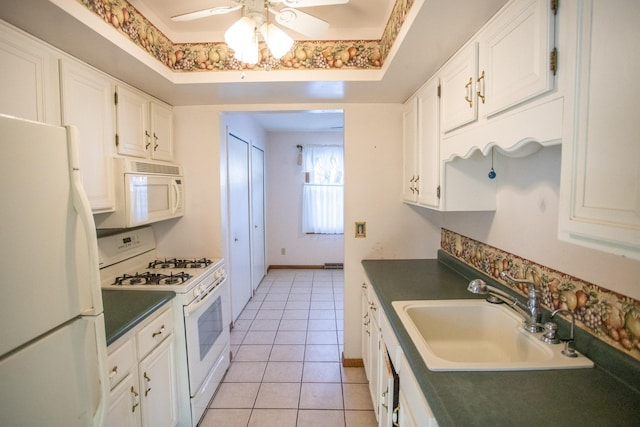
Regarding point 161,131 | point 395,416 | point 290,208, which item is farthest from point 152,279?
point 290,208

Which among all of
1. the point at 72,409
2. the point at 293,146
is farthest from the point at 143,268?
the point at 293,146

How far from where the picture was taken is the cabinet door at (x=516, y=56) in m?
0.90

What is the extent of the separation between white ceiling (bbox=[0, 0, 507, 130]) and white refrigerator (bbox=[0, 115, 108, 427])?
0.73 meters

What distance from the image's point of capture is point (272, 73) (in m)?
1.96

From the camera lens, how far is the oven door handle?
190 centimetres

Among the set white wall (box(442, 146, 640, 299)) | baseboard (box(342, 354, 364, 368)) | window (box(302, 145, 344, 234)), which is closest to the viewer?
white wall (box(442, 146, 640, 299))

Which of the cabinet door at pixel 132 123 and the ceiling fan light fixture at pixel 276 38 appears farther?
the cabinet door at pixel 132 123

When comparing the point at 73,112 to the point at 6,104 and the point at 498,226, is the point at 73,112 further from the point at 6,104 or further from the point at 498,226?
the point at 498,226

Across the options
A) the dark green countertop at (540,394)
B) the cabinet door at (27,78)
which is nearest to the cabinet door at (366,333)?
the dark green countertop at (540,394)

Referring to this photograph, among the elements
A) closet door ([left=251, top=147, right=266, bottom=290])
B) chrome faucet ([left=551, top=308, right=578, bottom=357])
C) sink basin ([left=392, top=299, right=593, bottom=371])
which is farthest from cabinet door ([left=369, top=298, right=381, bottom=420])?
closet door ([left=251, top=147, right=266, bottom=290])

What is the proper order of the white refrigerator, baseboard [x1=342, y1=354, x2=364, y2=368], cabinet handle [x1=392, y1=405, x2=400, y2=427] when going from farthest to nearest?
baseboard [x1=342, y1=354, x2=364, y2=368] → cabinet handle [x1=392, y1=405, x2=400, y2=427] → the white refrigerator

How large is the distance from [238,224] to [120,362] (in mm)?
2204

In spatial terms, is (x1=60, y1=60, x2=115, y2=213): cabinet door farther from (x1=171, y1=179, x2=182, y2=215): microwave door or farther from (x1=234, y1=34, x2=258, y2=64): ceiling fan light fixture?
(x1=234, y1=34, x2=258, y2=64): ceiling fan light fixture

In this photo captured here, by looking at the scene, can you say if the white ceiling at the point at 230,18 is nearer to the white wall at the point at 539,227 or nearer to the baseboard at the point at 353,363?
the white wall at the point at 539,227
